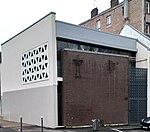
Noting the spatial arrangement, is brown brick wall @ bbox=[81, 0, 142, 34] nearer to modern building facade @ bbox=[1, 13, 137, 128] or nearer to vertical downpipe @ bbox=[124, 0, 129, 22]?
vertical downpipe @ bbox=[124, 0, 129, 22]

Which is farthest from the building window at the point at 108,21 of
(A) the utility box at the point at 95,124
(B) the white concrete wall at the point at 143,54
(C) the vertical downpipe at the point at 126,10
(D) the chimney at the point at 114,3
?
(A) the utility box at the point at 95,124

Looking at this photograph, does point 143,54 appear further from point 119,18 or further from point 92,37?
point 119,18

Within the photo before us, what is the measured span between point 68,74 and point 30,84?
427cm

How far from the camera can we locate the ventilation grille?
22969mm

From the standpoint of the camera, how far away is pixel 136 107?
26.7 m

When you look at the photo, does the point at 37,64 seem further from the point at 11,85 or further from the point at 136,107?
the point at 136,107

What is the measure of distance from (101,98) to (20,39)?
9007 mm

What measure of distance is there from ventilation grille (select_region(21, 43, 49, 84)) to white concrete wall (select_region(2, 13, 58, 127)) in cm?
39

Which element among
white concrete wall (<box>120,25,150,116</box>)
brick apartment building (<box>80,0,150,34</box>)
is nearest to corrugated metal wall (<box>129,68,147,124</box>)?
white concrete wall (<box>120,25,150,116</box>)

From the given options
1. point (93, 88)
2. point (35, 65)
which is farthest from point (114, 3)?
point (93, 88)

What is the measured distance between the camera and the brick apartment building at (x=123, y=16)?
37.5 metres

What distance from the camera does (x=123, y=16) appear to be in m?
40.2

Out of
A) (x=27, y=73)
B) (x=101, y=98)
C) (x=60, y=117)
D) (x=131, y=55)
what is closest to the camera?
(x=60, y=117)

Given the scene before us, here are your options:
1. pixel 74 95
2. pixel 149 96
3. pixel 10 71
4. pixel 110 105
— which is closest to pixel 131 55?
pixel 149 96
